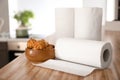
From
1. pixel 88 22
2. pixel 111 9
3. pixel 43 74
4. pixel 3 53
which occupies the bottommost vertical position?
pixel 3 53

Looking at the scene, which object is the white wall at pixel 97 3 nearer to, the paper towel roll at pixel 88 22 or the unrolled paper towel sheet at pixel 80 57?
the paper towel roll at pixel 88 22

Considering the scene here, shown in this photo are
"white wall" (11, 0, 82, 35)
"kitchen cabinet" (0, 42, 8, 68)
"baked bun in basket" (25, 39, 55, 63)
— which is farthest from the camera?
"white wall" (11, 0, 82, 35)

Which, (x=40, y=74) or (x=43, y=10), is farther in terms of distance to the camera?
(x=43, y=10)

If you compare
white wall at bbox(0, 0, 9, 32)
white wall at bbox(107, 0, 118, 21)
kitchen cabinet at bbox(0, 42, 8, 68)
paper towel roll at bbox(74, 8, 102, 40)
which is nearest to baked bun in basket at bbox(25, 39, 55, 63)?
paper towel roll at bbox(74, 8, 102, 40)

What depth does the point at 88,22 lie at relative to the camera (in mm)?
1129

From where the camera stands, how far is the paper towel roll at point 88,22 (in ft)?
3.66

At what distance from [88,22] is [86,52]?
0.29 meters

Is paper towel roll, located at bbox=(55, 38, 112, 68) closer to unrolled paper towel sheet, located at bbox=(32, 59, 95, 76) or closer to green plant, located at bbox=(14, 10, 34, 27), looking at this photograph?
unrolled paper towel sheet, located at bbox=(32, 59, 95, 76)

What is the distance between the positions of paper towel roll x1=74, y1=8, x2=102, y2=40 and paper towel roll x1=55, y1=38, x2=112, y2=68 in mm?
211

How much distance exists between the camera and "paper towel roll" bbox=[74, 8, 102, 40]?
3.66 feet

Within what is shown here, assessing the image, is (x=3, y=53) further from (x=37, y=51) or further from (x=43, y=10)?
(x=37, y=51)

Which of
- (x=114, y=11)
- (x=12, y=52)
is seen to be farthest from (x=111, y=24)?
(x=12, y=52)

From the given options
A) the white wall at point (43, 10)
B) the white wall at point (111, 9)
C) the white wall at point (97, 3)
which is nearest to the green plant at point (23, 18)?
the white wall at point (43, 10)

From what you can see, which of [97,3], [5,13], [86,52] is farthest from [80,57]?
[5,13]
